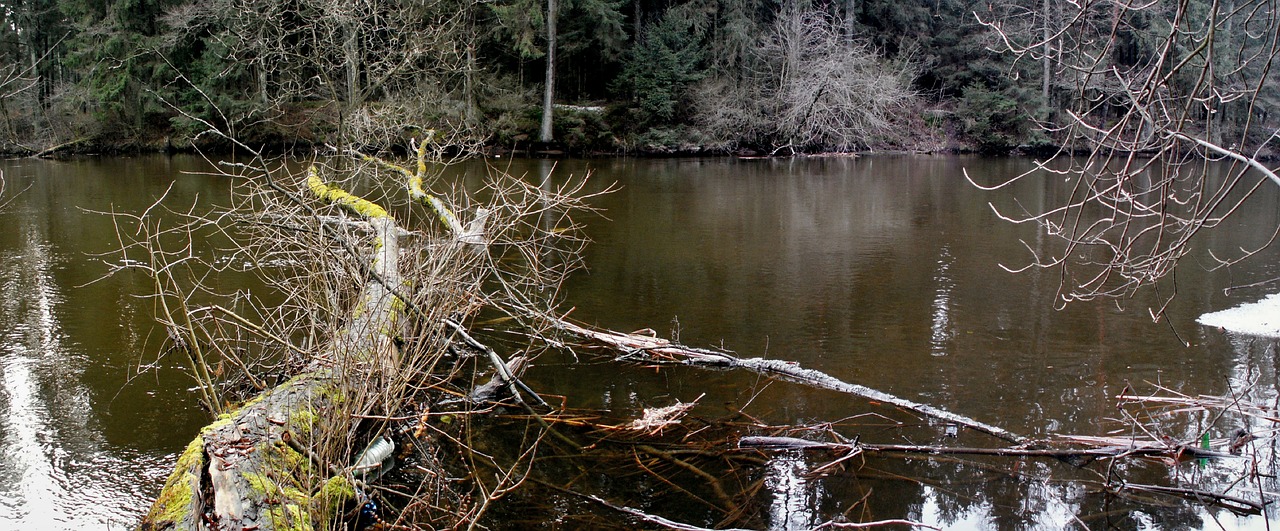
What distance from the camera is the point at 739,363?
23.3 feet

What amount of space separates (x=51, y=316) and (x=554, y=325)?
458cm

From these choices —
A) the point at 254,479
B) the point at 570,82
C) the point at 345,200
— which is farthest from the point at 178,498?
the point at 570,82

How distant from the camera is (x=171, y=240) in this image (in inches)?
489

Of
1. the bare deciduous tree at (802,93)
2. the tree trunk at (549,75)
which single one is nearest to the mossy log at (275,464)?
the tree trunk at (549,75)

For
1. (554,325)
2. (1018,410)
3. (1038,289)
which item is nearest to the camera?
(1018,410)

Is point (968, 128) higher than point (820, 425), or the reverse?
point (968, 128)

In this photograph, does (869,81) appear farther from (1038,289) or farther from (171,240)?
(171,240)

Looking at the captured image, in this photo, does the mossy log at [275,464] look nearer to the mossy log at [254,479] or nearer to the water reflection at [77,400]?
the mossy log at [254,479]

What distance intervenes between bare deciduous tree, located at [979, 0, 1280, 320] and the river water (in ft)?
2.33

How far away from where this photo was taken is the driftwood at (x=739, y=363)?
6160 mm

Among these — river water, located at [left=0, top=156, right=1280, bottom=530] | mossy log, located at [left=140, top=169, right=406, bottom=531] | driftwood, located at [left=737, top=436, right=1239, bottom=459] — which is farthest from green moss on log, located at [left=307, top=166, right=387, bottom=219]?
driftwood, located at [left=737, top=436, right=1239, bottom=459]

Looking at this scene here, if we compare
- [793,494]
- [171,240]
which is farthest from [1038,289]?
[171,240]

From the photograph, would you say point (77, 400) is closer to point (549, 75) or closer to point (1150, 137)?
point (1150, 137)

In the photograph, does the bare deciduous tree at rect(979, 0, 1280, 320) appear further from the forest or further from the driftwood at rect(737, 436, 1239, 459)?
the forest
